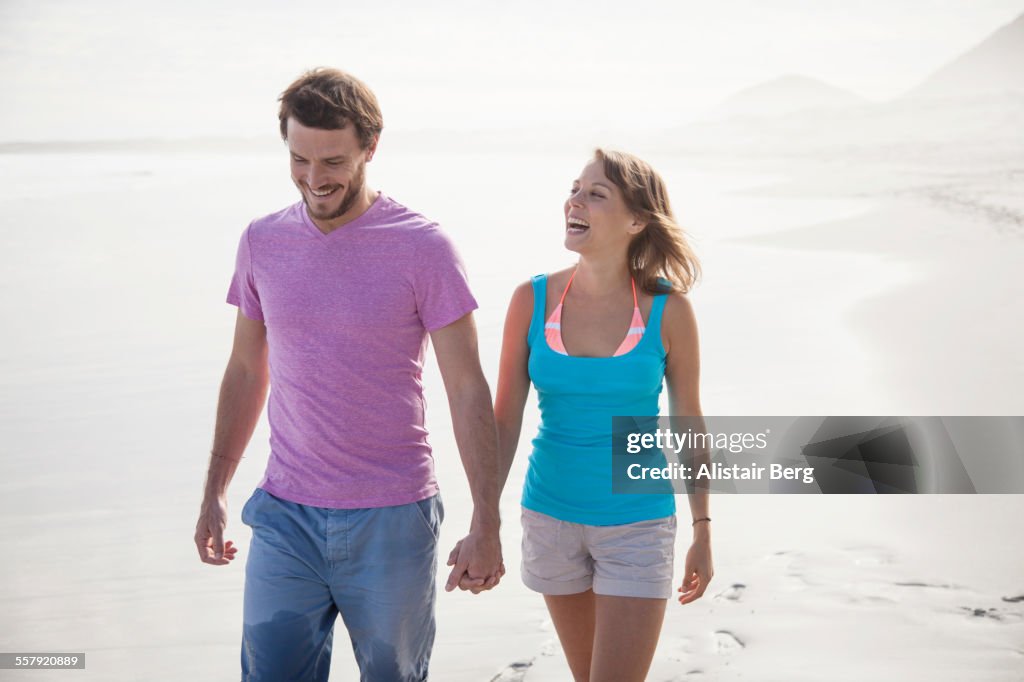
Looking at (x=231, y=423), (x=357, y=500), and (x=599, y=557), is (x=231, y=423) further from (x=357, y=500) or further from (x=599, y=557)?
(x=599, y=557)

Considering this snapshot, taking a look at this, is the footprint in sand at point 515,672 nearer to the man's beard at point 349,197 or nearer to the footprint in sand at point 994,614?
the footprint in sand at point 994,614

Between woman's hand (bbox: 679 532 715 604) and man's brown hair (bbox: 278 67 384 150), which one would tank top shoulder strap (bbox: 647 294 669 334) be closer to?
woman's hand (bbox: 679 532 715 604)

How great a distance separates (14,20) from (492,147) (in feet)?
36.5

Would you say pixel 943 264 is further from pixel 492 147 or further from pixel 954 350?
pixel 492 147

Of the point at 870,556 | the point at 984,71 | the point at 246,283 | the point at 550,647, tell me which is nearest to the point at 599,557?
the point at 246,283

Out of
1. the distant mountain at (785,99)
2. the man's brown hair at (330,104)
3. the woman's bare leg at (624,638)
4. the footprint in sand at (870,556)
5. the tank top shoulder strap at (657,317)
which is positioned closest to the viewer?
the man's brown hair at (330,104)

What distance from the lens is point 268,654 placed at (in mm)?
2201

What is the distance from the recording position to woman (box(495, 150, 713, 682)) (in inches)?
91.4

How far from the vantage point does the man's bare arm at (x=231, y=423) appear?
2352mm

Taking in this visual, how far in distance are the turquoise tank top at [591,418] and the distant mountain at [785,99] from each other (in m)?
30.8

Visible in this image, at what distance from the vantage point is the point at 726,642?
3678mm

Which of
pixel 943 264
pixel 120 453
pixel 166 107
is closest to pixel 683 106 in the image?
pixel 166 107

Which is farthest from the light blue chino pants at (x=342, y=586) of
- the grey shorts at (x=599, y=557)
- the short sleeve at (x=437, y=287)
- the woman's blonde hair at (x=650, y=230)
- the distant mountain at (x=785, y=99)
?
the distant mountain at (x=785, y=99)

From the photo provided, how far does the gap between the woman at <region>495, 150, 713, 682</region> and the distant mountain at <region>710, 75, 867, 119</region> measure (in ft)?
101
